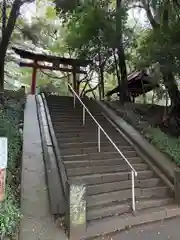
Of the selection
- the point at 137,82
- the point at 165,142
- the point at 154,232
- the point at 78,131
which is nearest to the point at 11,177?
the point at 154,232

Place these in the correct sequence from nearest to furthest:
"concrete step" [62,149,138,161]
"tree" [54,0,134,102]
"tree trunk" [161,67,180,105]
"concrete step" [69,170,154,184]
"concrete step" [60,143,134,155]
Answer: "concrete step" [69,170,154,184], "concrete step" [62,149,138,161], "concrete step" [60,143,134,155], "tree trunk" [161,67,180,105], "tree" [54,0,134,102]

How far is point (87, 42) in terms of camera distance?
43.1ft

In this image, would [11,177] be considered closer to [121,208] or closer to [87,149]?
[121,208]

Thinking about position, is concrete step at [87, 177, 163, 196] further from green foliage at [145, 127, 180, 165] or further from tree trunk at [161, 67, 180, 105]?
tree trunk at [161, 67, 180, 105]

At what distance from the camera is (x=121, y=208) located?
530cm

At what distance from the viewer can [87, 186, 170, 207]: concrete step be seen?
5.41 metres

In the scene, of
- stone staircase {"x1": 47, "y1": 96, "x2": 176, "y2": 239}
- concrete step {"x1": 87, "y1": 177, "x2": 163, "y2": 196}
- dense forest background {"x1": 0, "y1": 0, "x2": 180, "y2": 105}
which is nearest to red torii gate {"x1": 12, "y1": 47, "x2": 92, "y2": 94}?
dense forest background {"x1": 0, "y1": 0, "x2": 180, "y2": 105}

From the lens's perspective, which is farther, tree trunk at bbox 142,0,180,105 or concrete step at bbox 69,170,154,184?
tree trunk at bbox 142,0,180,105

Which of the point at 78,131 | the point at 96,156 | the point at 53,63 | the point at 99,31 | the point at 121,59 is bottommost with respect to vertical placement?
the point at 96,156

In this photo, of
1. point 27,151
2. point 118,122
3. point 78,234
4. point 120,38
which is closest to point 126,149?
point 118,122

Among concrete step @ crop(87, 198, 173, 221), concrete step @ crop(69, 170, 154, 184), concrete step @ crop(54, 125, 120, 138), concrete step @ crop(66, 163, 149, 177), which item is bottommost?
concrete step @ crop(87, 198, 173, 221)

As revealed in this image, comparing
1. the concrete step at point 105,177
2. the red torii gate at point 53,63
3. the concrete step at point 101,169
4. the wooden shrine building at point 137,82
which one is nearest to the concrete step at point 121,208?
the concrete step at point 105,177

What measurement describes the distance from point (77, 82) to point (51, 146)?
11372mm

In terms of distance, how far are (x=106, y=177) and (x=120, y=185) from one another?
0.37 metres
